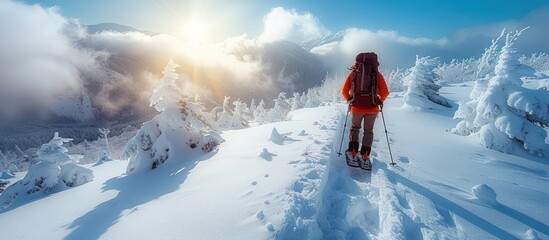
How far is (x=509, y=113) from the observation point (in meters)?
10.5

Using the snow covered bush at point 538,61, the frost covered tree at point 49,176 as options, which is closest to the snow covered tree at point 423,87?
the frost covered tree at point 49,176

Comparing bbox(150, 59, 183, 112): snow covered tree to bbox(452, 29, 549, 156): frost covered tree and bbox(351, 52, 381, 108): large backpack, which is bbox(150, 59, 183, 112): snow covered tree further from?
bbox(452, 29, 549, 156): frost covered tree

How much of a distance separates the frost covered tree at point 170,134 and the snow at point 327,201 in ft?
8.37

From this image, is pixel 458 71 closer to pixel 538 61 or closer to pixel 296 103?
pixel 538 61

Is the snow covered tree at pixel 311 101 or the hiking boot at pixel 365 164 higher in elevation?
the hiking boot at pixel 365 164

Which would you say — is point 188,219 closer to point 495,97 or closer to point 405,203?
point 405,203

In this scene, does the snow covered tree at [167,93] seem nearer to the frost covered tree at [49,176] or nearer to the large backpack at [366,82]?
the frost covered tree at [49,176]

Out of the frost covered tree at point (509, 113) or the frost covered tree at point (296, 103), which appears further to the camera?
the frost covered tree at point (296, 103)

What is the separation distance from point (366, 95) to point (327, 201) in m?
3.11

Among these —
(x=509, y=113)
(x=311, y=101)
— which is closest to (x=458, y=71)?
(x=311, y=101)

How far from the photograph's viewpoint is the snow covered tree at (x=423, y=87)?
904 inches

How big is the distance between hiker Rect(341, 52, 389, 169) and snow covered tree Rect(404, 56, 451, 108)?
17836mm

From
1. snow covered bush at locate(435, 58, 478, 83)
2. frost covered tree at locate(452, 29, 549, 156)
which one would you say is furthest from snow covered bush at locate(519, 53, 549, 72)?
frost covered tree at locate(452, 29, 549, 156)

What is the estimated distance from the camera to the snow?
411 cm
